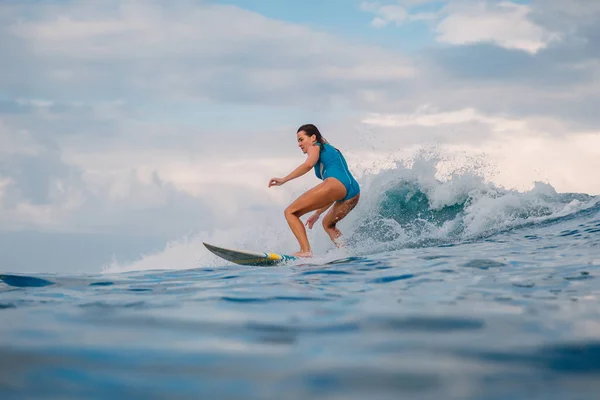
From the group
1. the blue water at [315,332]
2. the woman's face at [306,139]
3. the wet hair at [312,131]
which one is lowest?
the blue water at [315,332]

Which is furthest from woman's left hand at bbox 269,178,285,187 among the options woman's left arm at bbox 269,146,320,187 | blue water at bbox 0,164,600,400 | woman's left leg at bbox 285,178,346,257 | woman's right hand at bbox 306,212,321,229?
blue water at bbox 0,164,600,400

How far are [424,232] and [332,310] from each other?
9.88m

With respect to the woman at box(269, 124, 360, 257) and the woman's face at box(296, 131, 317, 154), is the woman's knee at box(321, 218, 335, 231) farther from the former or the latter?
the woman's face at box(296, 131, 317, 154)

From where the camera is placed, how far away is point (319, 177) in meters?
9.28

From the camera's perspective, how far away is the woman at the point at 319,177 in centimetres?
873

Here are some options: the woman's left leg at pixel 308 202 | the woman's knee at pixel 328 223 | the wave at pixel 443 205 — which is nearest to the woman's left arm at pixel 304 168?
the woman's left leg at pixel 308 202

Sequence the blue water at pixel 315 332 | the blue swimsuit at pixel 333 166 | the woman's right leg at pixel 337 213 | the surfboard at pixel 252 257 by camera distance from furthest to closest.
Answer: the woman's right leg at pixel 337 213, the blue swimsuit at pixel 333 166, the surfboard at pixel 252 257, the blue water at pixel 315 332

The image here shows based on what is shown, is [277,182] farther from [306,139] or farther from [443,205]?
[443,205]

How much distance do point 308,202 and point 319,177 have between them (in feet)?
1.95

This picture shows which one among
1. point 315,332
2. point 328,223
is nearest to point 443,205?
point 328,223

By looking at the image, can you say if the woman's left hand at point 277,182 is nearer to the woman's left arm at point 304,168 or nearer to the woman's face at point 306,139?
the woman's left arm at point 304,168

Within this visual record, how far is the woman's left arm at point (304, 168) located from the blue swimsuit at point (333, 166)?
16 cm

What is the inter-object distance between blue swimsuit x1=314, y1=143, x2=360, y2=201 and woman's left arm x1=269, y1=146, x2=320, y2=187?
0.16 metres

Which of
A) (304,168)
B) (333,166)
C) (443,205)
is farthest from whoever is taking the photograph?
(443,205)
